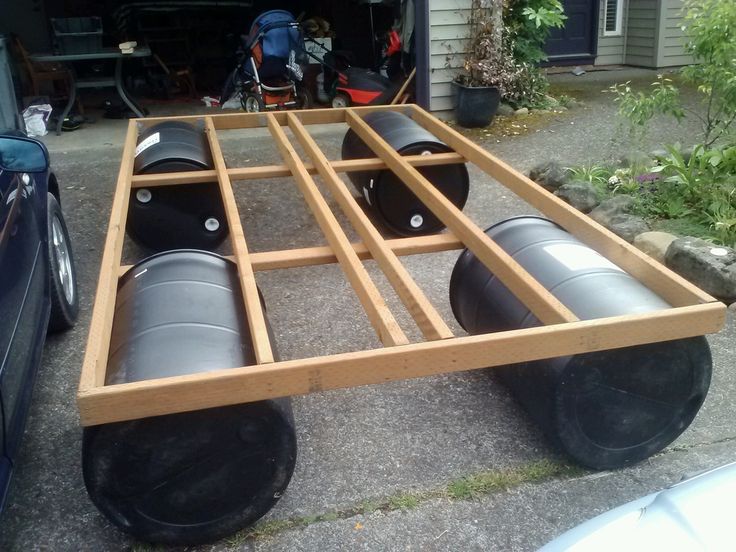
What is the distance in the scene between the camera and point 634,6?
480 inches

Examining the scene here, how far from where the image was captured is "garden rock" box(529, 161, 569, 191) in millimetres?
6035

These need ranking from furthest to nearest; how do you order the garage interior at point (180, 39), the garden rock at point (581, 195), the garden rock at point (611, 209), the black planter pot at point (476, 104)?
1. the garage interior at point (180, 39)
2. the black planter pot at point (476, 104)
3. the garden rock at point (581, 195)
4. the garden rock at point (611, 209)

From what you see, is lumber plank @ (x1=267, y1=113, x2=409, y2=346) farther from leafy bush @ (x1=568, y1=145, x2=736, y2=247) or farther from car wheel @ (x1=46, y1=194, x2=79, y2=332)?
leafy bush @ (x1=568, y1=145, x2=736, y2=247)

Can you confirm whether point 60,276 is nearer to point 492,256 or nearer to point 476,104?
point 492,256

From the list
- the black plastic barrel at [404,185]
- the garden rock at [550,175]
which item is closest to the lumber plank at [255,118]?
the black plastic barrel at [404,185]

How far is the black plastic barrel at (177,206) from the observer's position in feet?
15.7

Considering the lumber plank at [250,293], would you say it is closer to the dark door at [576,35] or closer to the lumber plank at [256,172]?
the lumber plank at [256,172]

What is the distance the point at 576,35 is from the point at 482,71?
4.66 meters

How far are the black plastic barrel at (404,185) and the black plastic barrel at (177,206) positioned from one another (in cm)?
113

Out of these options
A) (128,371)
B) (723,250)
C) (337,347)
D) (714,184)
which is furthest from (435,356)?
(714,184)

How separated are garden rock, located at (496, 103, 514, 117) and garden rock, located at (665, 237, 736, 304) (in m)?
4.76

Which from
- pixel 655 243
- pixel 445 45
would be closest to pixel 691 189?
pixel 655 243

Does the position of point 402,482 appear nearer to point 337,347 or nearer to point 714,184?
point 337,347

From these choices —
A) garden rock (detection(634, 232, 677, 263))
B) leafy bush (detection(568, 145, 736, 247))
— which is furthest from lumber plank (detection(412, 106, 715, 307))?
leafy bush (detection(568, 145, 736, 247))
